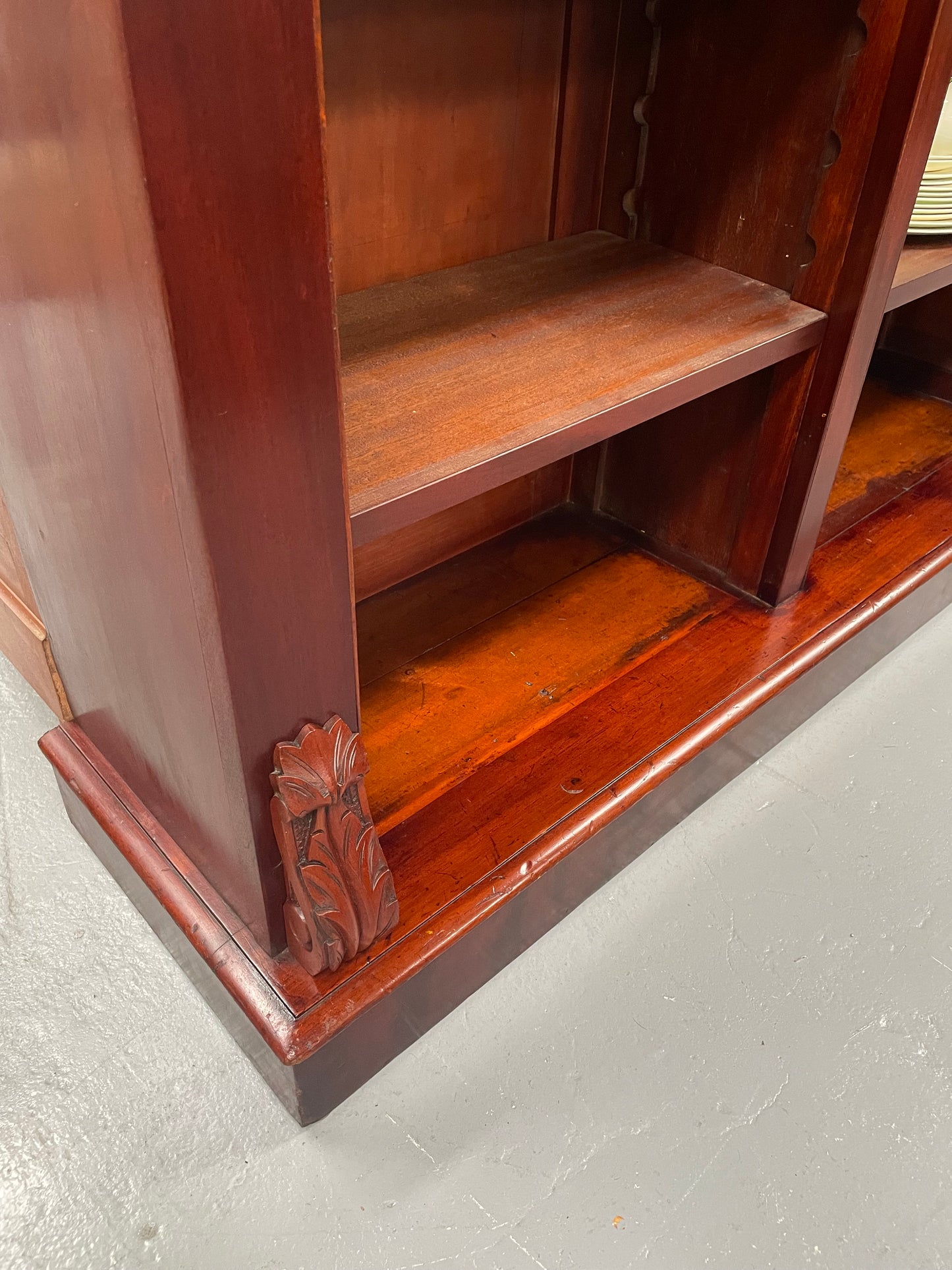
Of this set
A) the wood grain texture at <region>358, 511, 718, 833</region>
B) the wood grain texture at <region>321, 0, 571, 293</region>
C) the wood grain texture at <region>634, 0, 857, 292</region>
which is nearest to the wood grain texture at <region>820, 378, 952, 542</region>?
the wood grain texture at <region>358, 511, 718, 833</region>

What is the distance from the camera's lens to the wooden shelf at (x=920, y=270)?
Result: 102cm

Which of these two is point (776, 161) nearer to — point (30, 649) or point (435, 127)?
point (435, 127)

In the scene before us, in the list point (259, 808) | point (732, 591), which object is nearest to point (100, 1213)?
point (259, 808)

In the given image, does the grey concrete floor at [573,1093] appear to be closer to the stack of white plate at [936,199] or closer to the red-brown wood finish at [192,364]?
the red-brown wood finish at [192,364]

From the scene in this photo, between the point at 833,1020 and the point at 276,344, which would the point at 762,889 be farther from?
the point at 276,344

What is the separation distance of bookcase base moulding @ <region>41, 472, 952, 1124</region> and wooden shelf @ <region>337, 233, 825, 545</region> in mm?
334

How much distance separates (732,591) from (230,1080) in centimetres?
77

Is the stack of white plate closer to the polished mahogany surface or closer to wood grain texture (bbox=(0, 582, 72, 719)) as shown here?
the polished mahogany surface

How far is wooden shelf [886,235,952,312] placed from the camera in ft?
3.35

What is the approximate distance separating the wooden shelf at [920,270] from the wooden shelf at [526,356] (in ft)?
0.45

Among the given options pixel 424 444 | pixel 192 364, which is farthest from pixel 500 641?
pixel 192 364

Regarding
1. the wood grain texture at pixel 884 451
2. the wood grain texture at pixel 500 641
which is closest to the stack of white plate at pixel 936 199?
the wood grain texture at pixel 884 451

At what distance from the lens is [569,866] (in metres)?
0.92

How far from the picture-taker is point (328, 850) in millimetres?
694
